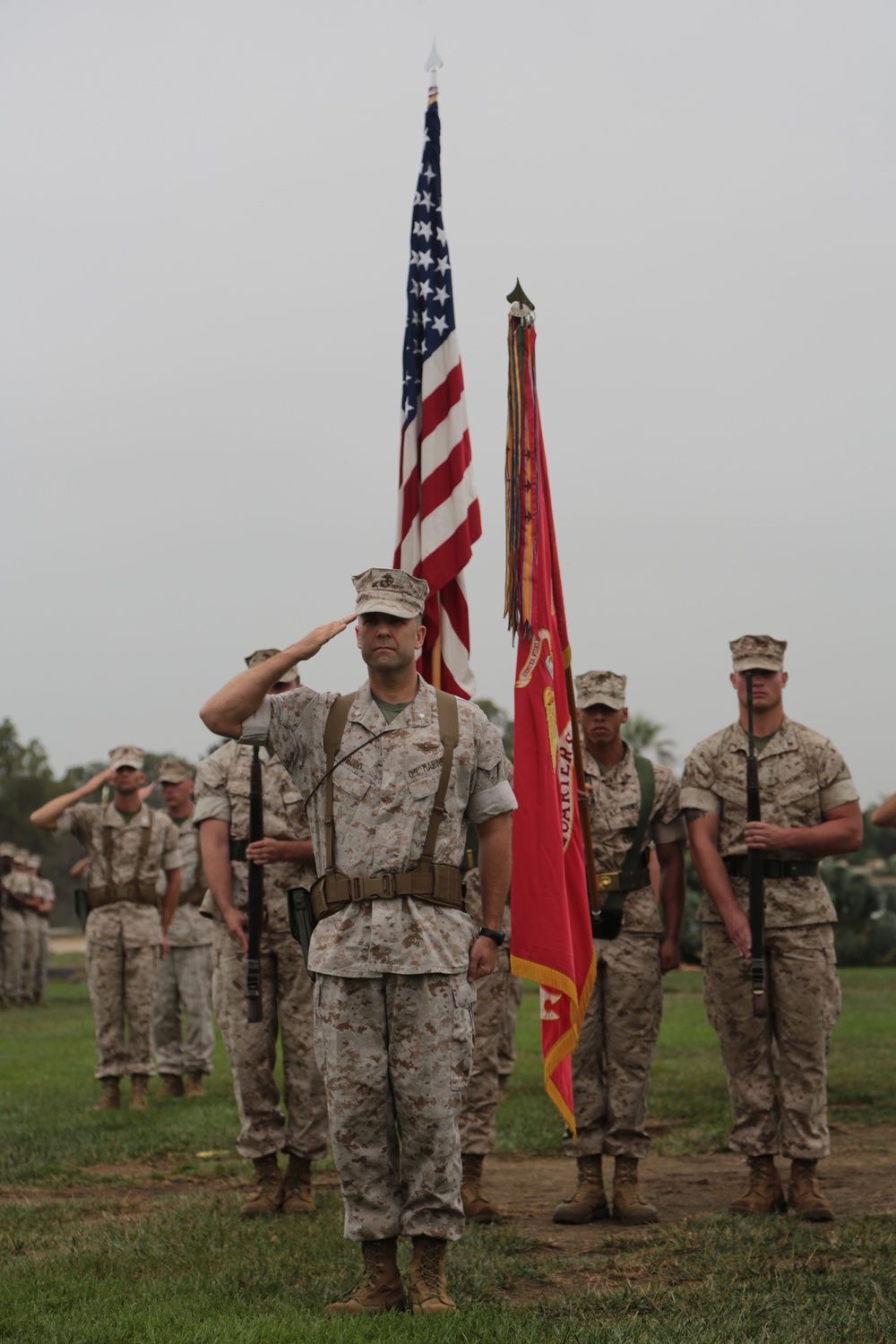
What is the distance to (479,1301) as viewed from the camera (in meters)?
5.62

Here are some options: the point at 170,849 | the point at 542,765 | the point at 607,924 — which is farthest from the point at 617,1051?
the point at 170,849

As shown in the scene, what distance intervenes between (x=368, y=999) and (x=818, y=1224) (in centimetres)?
280

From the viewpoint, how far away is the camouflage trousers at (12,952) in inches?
1037

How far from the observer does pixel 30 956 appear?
2695 centimetres

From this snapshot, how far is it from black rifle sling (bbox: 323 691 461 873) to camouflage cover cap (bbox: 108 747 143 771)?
671 centimetres

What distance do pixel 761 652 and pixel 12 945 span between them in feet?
70.7

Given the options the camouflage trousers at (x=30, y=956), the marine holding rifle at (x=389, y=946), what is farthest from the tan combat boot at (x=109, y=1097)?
the camouflage trousers at (x=30, y=956)

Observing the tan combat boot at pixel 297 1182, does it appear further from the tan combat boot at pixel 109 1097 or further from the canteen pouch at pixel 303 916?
the tan combat boot at pixel 109 1097

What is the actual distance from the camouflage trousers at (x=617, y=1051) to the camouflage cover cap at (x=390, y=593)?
2650 millimetres

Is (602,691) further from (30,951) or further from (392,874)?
(30,951)

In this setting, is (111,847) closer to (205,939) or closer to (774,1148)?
(205,939)

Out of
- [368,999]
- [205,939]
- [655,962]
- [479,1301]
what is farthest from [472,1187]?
[205,939]

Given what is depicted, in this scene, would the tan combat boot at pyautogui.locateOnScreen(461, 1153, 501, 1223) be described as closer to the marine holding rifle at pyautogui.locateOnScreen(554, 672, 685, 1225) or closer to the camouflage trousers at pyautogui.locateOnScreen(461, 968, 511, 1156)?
the camouflage trousers at pyautogui.locateOnScreen(461, 968, 511, 1156)

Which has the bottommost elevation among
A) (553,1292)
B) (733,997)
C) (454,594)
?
(553,1292)
